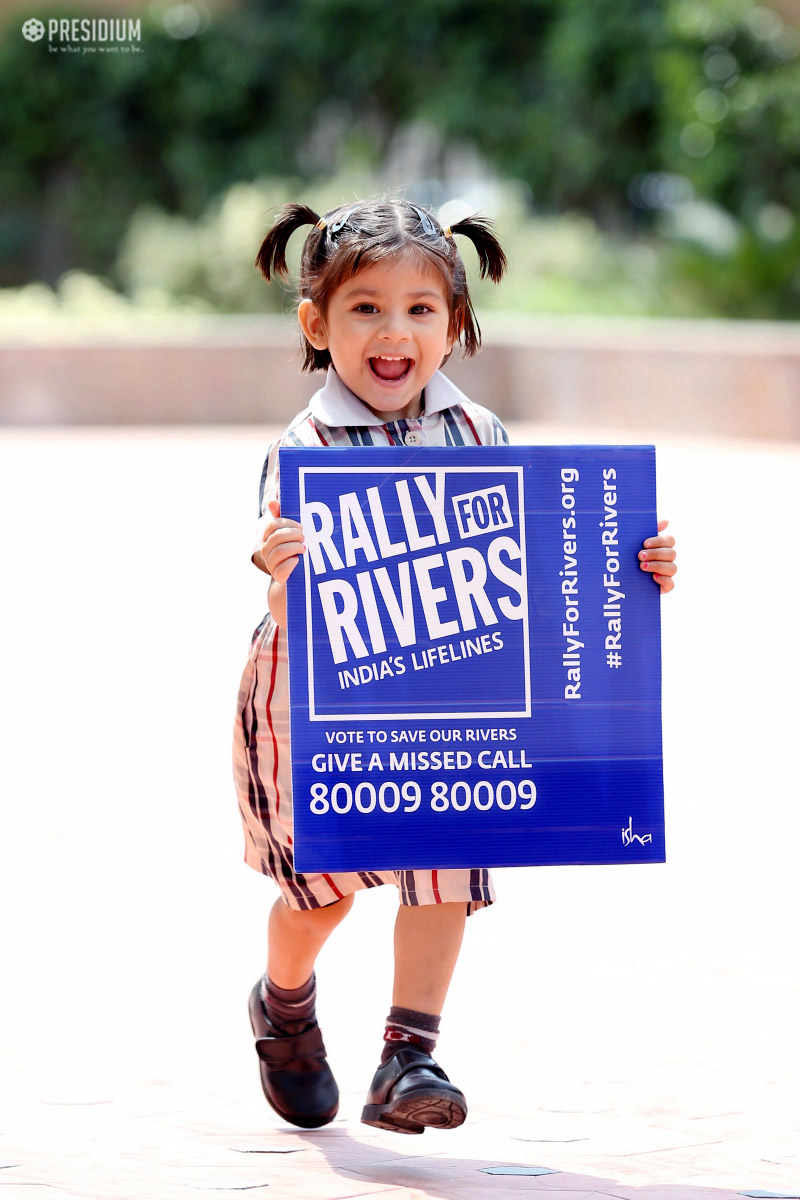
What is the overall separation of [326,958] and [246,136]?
26.9 m

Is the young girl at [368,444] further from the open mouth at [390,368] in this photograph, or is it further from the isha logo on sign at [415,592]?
the isha logo on sign at [415,592]

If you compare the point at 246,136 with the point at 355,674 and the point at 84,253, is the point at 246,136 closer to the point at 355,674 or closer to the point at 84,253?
the point at 84,253

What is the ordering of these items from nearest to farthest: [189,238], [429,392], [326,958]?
[429,392] → [326,958] → [189,238]

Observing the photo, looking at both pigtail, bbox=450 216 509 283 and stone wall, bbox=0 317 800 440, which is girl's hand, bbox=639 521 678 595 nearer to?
pigtail, bbox=450 216 509 283

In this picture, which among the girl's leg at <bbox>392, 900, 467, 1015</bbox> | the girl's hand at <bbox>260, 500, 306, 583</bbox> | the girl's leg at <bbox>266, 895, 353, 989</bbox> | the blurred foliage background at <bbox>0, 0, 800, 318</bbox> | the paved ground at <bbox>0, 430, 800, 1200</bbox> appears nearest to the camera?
the girl's hand at <bbox>260, 500, 306, 583</bbox>

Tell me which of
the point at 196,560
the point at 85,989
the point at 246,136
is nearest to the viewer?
the point at 85,989

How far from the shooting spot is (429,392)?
2.95 metres

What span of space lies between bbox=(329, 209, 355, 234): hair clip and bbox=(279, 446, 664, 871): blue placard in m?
0.46

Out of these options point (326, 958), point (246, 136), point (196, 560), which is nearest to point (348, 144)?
point (246, 136)

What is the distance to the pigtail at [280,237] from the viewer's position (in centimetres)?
306

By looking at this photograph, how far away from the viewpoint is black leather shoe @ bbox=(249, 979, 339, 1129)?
3.00 m

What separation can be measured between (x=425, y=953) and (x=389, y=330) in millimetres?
1000

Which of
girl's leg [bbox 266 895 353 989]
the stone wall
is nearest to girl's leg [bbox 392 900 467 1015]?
girl's leg [bbox 266 895 353 989]

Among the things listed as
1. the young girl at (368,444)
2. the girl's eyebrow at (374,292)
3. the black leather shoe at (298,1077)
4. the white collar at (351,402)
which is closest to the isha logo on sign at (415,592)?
the young girl at (368,444)
